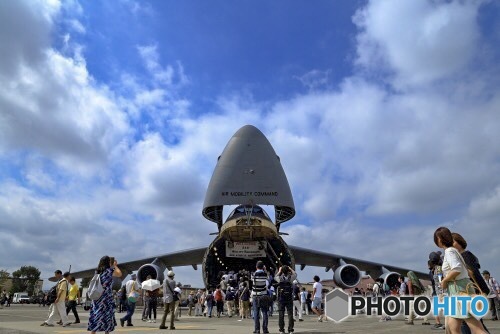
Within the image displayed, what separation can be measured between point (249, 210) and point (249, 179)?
1599 millimetres

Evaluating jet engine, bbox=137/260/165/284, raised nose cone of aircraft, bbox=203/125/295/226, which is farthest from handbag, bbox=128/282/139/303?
raised nose cone of aircraft, bbox=203/125/295/226

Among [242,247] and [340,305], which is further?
[242,247]

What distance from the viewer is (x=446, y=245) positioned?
387 centimetres

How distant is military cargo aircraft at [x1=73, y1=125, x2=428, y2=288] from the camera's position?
59.0 ft

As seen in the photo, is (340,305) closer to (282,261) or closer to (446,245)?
(282,261)

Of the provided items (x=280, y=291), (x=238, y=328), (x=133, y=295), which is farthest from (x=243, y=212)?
(x=280, y=291)

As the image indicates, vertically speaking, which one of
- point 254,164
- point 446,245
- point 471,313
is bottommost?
point 471,313

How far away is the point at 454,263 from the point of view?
3.67 meters

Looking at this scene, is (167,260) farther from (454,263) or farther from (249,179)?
(454,263)

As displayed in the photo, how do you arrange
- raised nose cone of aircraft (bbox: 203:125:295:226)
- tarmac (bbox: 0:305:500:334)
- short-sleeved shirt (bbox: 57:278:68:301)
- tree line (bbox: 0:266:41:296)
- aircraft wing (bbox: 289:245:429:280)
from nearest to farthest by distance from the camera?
tarmac (bbox: 0:305:500:334), short-sleeved shirt (bbox: 57:278:68:301), raised nose cone of aircraft (bbox: 203:125:295:226), aircraft wing (bbox: 289:245:429:280), tree line (bbox: 0:266:41:296)

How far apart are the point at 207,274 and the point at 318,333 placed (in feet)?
42.1

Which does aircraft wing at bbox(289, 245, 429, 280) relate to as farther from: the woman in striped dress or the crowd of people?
the woman in striped dress

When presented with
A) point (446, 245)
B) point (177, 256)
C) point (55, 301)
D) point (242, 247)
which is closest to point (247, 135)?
point (242, 247)

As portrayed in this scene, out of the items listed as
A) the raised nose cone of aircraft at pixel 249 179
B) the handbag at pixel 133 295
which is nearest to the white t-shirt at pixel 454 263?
the handbag at pixel 133 295
